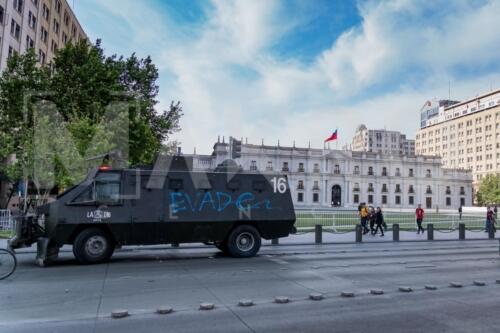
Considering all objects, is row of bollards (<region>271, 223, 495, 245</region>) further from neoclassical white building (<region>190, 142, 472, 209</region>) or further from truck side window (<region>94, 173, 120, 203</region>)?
neoclassical white building (<region>190, 142, 472, 209</region>)

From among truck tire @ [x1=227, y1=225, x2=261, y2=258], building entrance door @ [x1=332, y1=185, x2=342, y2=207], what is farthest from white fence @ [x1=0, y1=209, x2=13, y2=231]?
building entrance door @ [x1=332, y1=185, x2=342, y2=207]

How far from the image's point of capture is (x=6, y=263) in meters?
8.95

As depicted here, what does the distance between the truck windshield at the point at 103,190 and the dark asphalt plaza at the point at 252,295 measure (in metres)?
1.85

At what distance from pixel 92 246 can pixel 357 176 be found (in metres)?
99.5

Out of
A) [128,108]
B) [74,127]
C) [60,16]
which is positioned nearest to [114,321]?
[74,127]

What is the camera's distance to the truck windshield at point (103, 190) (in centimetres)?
1164

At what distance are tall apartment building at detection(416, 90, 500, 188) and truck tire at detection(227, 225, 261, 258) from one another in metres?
133

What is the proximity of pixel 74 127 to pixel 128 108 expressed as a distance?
4101mm

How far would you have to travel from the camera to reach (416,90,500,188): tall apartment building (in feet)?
414

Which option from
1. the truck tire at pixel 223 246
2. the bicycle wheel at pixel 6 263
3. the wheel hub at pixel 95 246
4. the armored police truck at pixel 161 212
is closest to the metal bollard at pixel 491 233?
the armored police truck at pixel 161 212

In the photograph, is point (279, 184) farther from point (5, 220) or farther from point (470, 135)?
point (470, 135)

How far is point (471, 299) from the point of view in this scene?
750 cm

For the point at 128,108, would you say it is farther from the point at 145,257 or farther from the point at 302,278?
the point at 302,278

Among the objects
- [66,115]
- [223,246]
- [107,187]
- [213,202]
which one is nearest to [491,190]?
[66,115]
